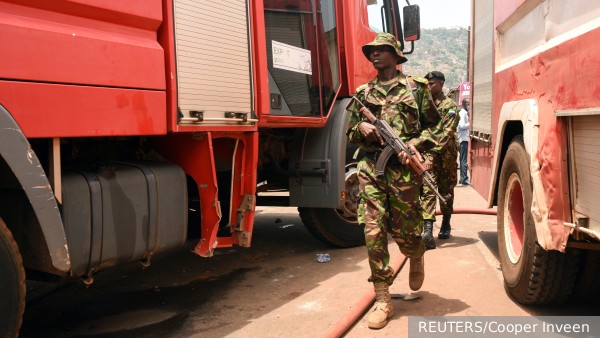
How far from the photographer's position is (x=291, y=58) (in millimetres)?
4438

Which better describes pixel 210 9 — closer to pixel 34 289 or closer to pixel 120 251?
pixel 120 251

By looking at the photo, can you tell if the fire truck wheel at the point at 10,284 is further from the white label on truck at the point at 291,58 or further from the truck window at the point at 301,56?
the white label on truck at the point at 291,58

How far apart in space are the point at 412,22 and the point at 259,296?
332cm

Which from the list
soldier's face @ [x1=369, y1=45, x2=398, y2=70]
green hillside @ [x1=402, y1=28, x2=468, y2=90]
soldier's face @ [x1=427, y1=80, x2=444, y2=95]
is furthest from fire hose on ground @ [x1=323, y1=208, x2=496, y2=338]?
green hillside @ [x1=402, y1=28, x2=468, y2=90]

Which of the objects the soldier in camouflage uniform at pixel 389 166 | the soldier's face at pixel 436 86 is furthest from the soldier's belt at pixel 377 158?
the soldier's face at pixel 436 86

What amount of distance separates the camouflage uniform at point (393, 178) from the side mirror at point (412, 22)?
2343 millimetres

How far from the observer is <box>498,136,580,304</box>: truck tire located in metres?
3.21

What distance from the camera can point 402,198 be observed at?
3555mm

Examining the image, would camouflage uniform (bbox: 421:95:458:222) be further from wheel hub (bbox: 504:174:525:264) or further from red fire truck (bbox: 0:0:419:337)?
wheel hub (bbox: 504:174:525:264)

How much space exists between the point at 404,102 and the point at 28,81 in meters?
2.20

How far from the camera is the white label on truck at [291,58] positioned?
425cm

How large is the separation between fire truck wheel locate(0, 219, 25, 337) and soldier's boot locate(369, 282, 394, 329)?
6.37 feet

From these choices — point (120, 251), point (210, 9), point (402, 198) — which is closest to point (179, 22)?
point (210, 9)

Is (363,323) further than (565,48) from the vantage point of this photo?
Yes
